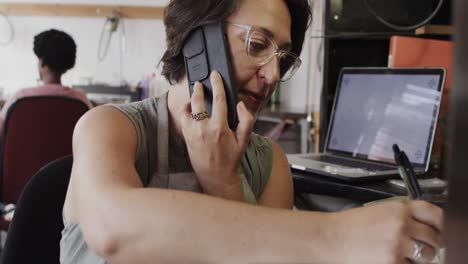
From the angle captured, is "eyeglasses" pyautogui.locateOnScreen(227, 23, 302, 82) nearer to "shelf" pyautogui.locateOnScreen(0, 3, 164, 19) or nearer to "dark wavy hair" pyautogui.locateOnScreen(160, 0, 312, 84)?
"dark wavy hair" pyautogui.locateOnScreen(160, 0, 312, 84)

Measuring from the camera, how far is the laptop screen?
1.33 m

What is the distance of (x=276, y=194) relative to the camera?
1082 millimetres

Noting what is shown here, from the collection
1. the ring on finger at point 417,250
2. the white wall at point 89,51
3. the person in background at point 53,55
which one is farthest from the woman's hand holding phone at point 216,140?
the white wall at point 89,51

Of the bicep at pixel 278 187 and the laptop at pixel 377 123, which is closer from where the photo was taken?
the bicep at pixel 278 187

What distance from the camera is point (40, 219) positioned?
86cm

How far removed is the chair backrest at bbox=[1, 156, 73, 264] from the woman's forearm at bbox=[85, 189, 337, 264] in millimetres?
388

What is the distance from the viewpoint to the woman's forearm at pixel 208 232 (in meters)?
0.46

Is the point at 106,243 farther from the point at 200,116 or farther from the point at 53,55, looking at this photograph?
the point at 53,55

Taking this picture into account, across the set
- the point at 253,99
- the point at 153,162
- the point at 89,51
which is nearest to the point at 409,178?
the point at 253,99

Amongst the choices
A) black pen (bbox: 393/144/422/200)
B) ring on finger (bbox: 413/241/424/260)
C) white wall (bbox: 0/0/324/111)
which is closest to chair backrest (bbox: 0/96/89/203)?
black pen (bbox: 393/144/422/200)

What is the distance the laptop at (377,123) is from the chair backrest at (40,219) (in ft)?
2.15

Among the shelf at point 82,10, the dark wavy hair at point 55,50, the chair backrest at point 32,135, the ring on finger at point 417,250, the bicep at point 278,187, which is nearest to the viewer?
the ring on finger at point 417,250

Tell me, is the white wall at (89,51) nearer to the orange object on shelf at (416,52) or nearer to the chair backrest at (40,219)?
the orange object on shelf at (416,52)

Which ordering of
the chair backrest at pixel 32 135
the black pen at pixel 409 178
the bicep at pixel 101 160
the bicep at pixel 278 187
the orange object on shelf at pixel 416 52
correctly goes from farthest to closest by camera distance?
the chair backrest at pixel 32 135 → the orange object on shelf at pixel 416 52 → the bicep at pixel 278 187 → the black pen at pixel 409 178 → the bicep at pixel 101 160
